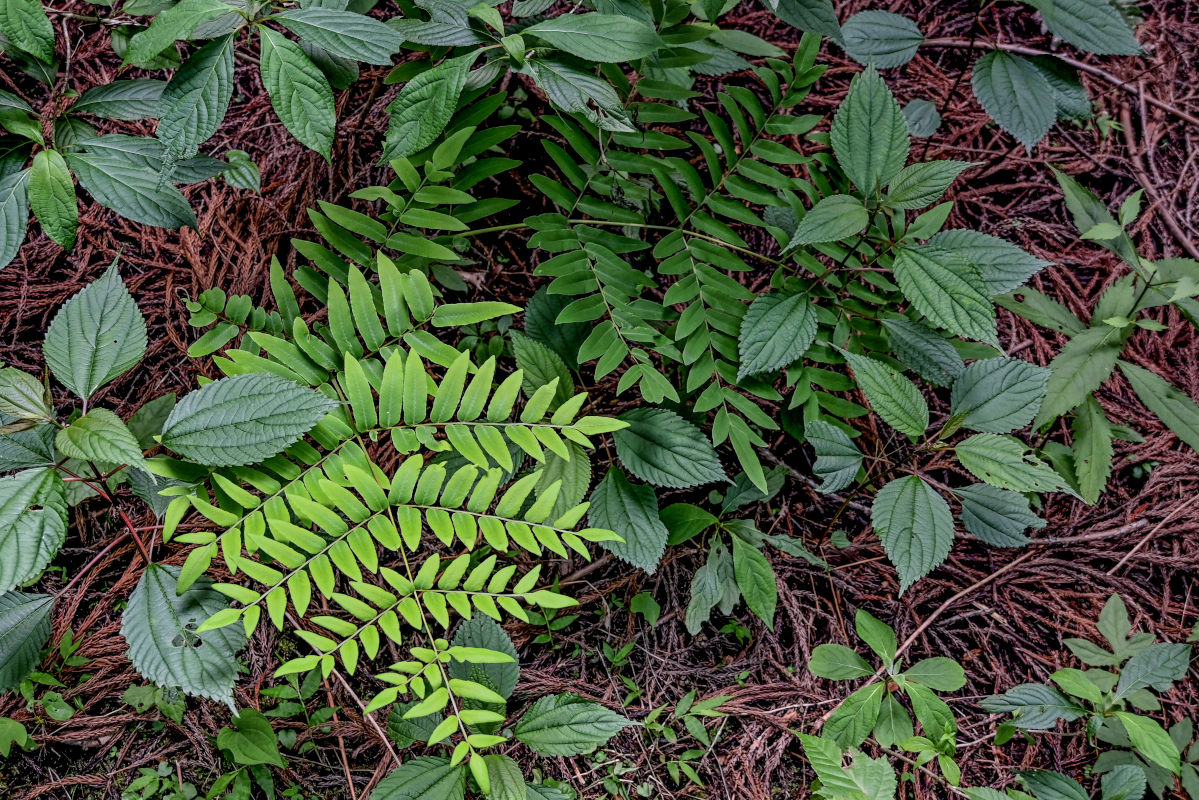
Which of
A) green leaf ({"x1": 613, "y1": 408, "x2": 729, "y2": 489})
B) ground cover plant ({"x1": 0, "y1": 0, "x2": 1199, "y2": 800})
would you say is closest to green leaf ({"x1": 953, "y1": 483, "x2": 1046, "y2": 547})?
ground cover plant ({"x1": 0, "y1": 0, "x2": 1199, "y2": 800})

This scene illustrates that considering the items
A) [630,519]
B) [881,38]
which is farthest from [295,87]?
[881,38]

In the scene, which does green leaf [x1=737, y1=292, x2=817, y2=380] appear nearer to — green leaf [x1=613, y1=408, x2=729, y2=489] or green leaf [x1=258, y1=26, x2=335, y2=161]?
green leaf [x1=613, y1=408, x2=729, y2=489]

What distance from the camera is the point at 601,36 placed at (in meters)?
1.40

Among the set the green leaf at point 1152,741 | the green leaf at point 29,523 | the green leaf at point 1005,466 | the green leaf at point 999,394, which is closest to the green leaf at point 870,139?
the green leaf at point 999,394

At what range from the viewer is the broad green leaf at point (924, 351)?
1.77 metres

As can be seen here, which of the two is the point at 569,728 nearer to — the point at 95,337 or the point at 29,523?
the point at 29,523

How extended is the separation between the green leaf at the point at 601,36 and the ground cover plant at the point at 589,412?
12 mm

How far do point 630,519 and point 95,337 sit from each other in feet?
3.90

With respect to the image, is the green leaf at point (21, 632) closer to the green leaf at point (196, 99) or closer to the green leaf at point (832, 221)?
the green leaf at point (196, 99)

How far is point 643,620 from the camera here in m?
2.08

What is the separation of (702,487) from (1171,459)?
1429 mm

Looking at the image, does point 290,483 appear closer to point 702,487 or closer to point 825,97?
point 702,487

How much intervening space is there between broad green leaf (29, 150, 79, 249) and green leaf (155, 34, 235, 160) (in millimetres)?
250

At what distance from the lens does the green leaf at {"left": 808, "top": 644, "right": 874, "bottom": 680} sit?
6.08ft
